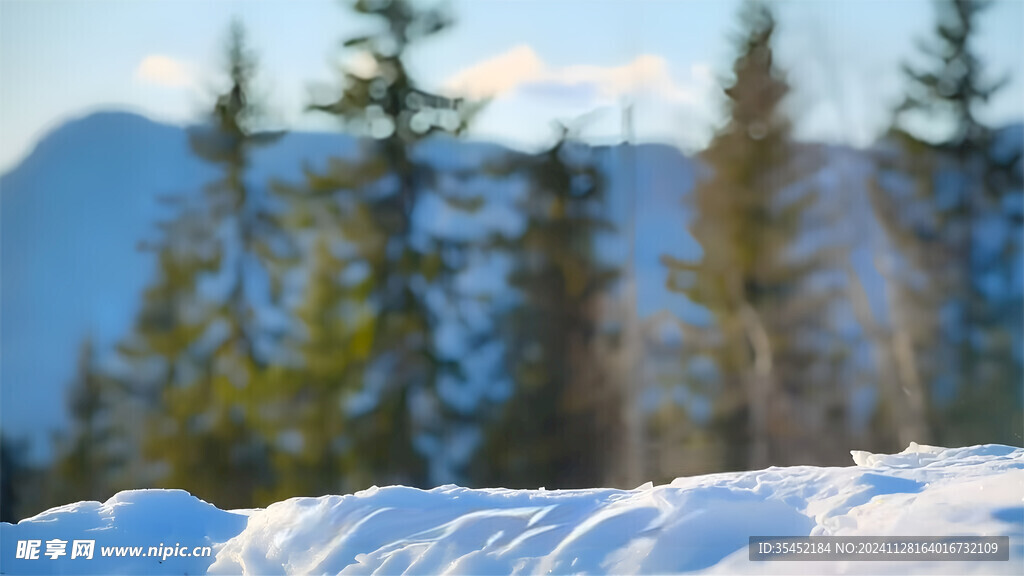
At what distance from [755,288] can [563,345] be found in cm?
119

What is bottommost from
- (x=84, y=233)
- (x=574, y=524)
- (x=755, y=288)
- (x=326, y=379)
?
(x=574, y=524)

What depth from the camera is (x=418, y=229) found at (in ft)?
19.6

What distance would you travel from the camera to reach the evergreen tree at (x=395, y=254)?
5.96 metres

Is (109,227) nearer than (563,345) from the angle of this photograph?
Yes

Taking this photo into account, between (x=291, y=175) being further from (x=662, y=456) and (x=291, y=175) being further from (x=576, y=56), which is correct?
(x=662, y=456)

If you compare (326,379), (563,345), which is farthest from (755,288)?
(326,379)

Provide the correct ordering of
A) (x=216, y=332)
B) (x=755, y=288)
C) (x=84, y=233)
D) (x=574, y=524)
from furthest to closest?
1. (x=216, y=332)
2. (x=755, y=288)
3. (x=84, y=233)
4. (x=574, y=524)

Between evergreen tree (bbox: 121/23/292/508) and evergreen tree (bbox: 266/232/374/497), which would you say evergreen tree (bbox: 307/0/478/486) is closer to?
evergreen tree (bbox: 266/232/374/497)

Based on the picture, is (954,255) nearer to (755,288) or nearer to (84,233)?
(755,288)

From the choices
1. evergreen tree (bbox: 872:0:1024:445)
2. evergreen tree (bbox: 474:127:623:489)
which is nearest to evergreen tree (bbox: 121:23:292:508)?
evergreen tree (bbox: 474:127:623:489)

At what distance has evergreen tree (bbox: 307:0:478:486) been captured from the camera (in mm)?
5957

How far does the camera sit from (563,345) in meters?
5.90

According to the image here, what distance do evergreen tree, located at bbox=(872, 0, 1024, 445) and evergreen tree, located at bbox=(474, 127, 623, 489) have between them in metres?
1.72

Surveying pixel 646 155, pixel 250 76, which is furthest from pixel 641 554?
pixel 250 76
